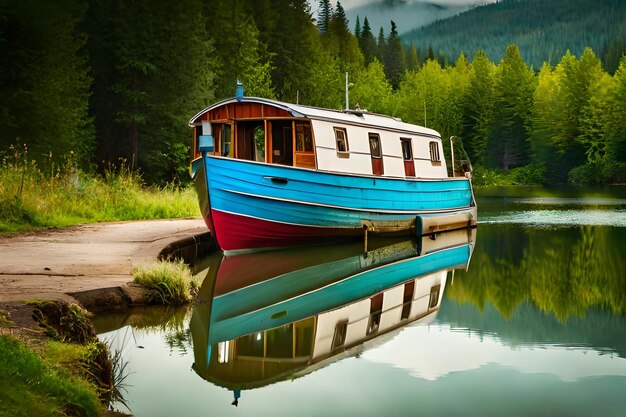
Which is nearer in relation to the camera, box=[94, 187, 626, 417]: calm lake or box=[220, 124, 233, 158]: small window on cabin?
box=[94, 187, 626, 417]: calm lake

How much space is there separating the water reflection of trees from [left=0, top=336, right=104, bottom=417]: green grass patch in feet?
23.5

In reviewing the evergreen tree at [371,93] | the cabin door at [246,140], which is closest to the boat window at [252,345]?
the cabin door at [246,140]

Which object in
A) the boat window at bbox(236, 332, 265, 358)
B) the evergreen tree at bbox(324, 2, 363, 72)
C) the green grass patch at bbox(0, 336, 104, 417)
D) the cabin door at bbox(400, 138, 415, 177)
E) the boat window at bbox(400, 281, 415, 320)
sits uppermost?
the evergreen tree at bbox(324, 2, 363, 72)

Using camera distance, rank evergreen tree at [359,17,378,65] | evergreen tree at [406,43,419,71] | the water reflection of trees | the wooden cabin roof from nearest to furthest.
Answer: the water reflection of trees < the wooden cabin roof < evergreen tree at [359,17,378,65] < evergreen tree at [406,43,419,71]

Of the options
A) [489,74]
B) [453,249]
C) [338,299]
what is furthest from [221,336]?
[489,74]

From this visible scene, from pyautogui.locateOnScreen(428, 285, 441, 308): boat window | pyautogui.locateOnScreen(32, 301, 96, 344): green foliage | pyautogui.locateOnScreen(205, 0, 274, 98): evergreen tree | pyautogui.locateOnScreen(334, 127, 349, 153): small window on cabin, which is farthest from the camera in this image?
pyautogui.locateOnScreen(205, 0, 274, 98): evergreen tree

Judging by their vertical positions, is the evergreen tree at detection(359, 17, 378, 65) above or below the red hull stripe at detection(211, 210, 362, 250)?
above

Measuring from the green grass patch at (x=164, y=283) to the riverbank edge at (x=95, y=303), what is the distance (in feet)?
0.48

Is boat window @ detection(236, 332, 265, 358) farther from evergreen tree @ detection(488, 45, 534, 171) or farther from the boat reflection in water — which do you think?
evergreen tree @ detection(488, 45, 534, 171)

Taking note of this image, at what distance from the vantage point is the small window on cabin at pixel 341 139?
61.6 feet

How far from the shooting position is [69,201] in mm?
20625

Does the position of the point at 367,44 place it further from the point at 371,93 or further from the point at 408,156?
the point at 408,156

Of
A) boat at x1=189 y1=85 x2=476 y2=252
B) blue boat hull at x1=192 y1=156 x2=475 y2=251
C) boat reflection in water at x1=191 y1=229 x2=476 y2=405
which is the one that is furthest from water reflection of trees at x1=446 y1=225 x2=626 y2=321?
blue boat hull at x1=192 y1=156 x2=475 y2=251

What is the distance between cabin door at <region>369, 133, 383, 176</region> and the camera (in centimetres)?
2038
